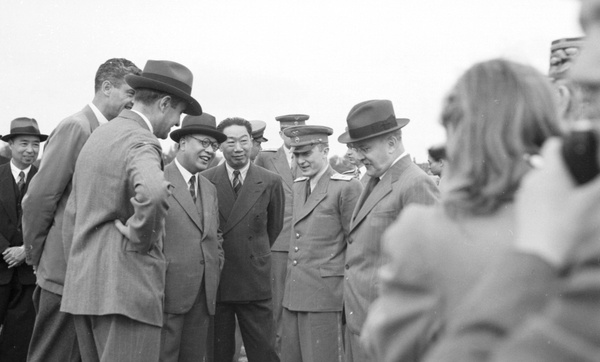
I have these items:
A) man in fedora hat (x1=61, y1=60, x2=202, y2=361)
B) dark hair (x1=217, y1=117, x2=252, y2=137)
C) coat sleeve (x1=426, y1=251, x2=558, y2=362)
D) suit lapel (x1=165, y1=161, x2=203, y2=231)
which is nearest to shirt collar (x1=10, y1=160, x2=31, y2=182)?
dark hair (x1=217, y1=117, x2=252, y2=137)

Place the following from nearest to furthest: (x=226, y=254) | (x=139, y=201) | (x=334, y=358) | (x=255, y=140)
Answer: (x=139, y=201) < (x=334, y=358) < (x=226, y=254) < (x=255, y=140)

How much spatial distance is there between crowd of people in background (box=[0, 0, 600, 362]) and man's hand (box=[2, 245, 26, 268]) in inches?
0.5

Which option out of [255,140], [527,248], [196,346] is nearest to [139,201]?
[196,346]

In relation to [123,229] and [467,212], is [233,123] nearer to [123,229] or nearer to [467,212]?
[123,229]

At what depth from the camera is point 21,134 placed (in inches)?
330

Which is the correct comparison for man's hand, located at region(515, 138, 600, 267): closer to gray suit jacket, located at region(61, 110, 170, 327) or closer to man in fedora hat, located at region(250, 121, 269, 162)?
gray suit jacket, located at region(61, 110, 170, 327)

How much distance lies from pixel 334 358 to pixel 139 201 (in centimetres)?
227

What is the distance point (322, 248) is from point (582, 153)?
4571mm

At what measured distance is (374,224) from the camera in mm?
4746

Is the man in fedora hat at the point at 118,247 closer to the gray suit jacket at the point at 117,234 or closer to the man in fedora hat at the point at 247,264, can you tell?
the gray suit jacket at the point at 117,234

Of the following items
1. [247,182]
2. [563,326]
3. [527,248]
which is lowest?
[247,182]

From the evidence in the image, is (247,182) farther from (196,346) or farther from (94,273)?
(94,273)

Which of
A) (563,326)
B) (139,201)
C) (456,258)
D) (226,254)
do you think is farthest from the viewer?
(226,254)

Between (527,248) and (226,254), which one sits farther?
(226,254)
